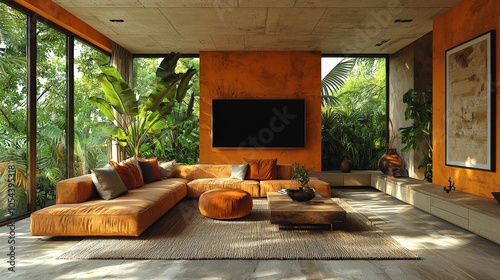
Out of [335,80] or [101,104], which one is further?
[335,80]

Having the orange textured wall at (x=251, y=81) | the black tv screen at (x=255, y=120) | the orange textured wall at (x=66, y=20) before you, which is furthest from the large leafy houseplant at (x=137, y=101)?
the black tv screen at (x=255, y=120)

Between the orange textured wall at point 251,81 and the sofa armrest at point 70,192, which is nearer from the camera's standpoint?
the sofa armrest at point 70,192

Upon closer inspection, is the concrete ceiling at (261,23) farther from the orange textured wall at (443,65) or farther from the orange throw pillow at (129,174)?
the orange throw pillow at (129,174)

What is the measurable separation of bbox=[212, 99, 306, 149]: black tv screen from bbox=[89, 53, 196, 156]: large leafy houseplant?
1.15 m

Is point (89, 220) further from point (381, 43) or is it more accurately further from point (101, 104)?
point (381, 43)

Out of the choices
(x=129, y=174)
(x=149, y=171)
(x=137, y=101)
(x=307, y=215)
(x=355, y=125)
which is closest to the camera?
(x=307, y=215)

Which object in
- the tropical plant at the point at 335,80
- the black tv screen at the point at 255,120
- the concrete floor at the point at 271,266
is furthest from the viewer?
the tropical plant at the point at 335,80

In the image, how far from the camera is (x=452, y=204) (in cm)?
431

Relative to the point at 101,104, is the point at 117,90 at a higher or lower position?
higher

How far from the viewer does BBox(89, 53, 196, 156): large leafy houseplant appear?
20.2ft

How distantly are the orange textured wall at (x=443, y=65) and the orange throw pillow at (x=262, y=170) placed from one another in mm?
2577

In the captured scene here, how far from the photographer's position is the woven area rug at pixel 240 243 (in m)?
3.22

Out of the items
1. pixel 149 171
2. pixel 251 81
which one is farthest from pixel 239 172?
pixel 251 81

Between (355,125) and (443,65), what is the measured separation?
2.99m
